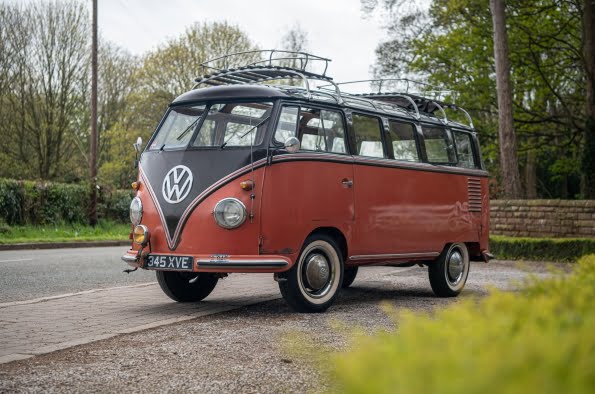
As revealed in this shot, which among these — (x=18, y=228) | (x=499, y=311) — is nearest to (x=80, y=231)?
(x=18, y=228)

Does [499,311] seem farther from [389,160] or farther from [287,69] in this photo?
[389,160]

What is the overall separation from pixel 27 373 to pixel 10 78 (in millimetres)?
33157

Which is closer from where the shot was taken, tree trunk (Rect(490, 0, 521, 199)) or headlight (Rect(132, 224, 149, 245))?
headlight (Rect(132, 224, 149, 245))

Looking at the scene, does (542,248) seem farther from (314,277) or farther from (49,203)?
(49,203)

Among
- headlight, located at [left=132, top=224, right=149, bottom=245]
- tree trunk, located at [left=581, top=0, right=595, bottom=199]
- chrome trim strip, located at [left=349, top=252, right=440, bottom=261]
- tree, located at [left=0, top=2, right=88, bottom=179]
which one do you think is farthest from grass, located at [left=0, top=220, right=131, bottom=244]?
tree trunk, located at [left=581, top=0, right=595, bottom=199]

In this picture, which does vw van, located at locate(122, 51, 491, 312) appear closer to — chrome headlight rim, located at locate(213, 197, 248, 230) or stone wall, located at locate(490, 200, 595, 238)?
chrome headlight rim, located at locate(213, 197, 248, 230)

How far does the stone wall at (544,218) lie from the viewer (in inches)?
835

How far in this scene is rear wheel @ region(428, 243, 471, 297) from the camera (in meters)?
11.0

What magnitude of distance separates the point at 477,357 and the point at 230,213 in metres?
6.55

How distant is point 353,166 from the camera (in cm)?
933

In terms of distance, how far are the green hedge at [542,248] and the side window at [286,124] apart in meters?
12.7

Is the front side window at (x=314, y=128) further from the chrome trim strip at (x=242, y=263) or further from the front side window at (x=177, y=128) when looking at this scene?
the chrome trim strip at (x=242, y=263)

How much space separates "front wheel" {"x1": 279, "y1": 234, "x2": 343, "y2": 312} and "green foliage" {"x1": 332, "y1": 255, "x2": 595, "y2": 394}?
6044mm

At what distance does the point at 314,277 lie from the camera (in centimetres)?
865
